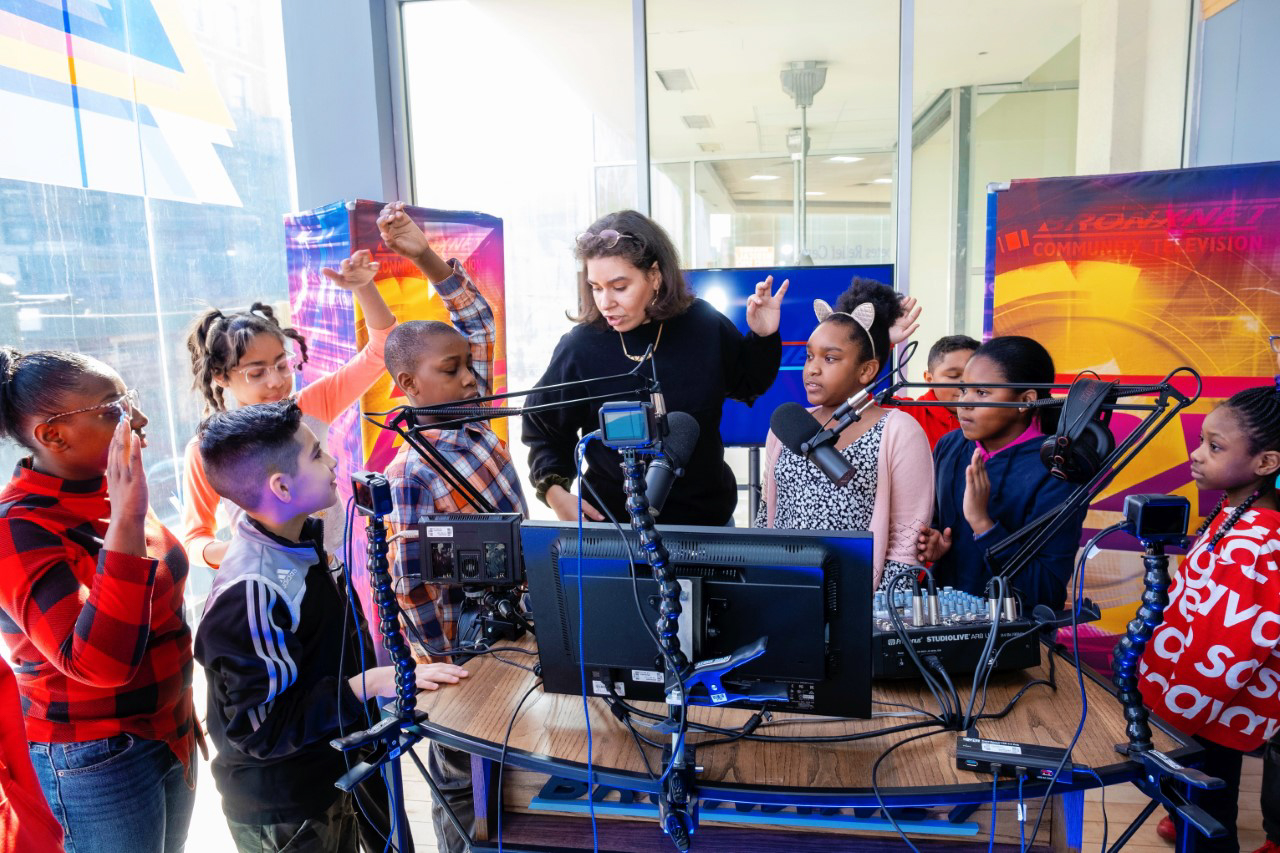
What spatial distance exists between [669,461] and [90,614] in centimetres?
106

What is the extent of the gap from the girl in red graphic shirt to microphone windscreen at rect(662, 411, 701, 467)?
127cm

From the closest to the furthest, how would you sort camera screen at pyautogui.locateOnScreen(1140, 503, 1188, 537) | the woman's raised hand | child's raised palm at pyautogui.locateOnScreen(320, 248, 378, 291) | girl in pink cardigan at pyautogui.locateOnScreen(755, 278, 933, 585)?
camera screen at pyautogui.locateOnScreen(1140, 503, 1188, 537)
girl in pink cardigan at pyautogui.locateOnScreen(755, 278, 933, 585)
the woman's raised hand
child's raised palm at pyautogui.locateOnScreen(320, 248, 378, 291)

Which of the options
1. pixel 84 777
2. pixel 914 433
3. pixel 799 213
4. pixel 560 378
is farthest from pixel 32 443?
pixel 799 213

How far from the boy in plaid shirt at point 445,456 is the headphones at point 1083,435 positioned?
1.20 metres

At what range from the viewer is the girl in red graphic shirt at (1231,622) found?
1687 millimetres

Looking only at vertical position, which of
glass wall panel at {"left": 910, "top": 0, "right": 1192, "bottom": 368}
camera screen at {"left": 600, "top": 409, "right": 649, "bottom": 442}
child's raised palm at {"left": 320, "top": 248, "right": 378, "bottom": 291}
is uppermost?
glass wall panel at {"left": 910, "top": 0, "right": 1192, "bottom": 368}

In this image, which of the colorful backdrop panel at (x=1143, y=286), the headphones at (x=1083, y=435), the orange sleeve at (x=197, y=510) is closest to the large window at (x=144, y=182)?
the orange sleeve at (x=197, y=510)

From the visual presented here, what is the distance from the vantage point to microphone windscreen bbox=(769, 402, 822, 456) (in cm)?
135

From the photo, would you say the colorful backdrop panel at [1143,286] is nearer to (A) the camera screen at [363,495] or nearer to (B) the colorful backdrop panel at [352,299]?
(B) the colorful backdrop panel at [352,299]

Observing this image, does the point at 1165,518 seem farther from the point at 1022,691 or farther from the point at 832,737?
the point at 832,737

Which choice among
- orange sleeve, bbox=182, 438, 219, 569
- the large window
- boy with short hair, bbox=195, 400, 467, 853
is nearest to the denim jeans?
boy with short hair, bbox=195, 400, 467, 853

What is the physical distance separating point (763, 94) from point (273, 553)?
3.42 metres

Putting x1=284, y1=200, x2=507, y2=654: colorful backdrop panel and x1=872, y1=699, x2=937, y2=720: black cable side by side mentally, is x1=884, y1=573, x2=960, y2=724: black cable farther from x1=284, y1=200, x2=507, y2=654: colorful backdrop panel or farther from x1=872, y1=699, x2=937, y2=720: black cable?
x1=284, y1=200, x2=507, y2=654: colorful backdrop panel

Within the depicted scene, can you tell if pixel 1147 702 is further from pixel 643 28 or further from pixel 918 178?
pixel 643 28
